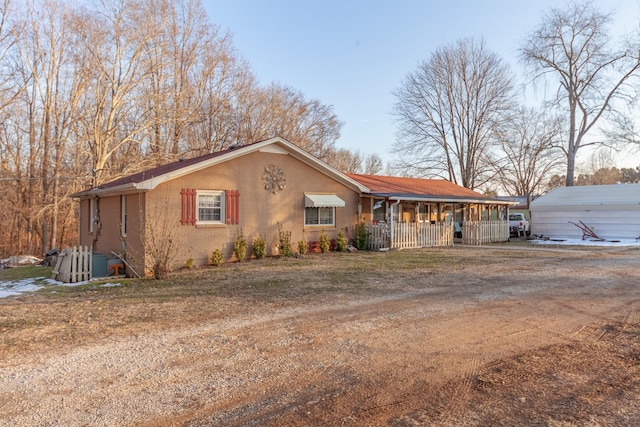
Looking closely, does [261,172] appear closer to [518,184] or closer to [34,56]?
[34,56]

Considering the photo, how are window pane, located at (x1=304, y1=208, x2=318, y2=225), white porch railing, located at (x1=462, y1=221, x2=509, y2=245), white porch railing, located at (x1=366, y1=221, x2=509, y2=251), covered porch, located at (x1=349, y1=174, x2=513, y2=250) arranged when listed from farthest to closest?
white porch railing, located at (x1=462, y1=221, x2=509, y2=245), covered porch, located at (x1=349, y1=174, x2=513, y2=250), white porch railing, located at (x1=366, y1=221, x2=509, y2=251), window pane, located at (x1=304, y1=208, x2=318, y2=225)

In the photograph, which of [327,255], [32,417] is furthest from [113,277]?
[32,417]

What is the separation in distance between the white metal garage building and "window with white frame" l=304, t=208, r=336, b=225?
1593cm

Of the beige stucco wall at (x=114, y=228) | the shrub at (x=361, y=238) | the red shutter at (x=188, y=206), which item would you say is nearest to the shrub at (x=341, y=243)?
the shrub at (x=361, y=238)

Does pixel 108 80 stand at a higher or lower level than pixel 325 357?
higher

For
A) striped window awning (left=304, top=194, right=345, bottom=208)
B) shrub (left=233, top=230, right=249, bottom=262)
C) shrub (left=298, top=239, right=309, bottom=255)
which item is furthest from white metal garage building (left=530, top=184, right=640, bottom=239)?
shrub (left=233, top=230, right=249, bottom=262)

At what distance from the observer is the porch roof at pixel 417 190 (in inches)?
723

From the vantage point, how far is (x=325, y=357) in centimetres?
463

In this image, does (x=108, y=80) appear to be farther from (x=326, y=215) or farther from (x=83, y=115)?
(x=326, y=215)

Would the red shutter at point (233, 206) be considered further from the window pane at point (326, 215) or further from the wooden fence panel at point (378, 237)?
the wooden fence panel at point (378, 237)

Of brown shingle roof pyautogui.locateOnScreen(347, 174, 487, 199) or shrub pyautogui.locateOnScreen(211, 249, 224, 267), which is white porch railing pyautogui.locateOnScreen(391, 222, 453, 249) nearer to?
brown shingle roof pyautogui.locateOnScreen(347, 174, 487, 199)

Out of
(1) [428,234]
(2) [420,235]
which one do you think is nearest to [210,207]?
(2) [420,235]

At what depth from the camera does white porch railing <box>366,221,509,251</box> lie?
17484 mm

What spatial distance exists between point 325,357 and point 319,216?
11879 millimetres
